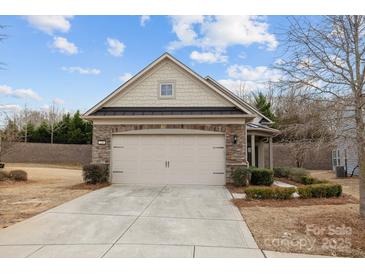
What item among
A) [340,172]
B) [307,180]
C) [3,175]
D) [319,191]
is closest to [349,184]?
[307,180]

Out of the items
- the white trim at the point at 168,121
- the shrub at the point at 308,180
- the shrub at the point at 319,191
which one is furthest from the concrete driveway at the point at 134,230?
the shrub at the point at 308,180

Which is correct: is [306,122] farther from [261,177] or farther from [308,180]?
[308,180]

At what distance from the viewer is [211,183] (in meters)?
12.6

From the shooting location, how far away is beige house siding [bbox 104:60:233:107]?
43.1 feet

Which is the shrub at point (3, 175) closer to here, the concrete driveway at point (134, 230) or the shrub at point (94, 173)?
the shrub at point (94, 173)

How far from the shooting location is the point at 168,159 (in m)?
12.7

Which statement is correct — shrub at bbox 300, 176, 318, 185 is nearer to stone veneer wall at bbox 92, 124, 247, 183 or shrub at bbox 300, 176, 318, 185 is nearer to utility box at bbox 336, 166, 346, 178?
stone veneer wall at bbox 92, 124, 247, 183

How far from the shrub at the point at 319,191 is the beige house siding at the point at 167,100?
551 cm

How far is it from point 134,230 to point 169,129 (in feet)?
23.7

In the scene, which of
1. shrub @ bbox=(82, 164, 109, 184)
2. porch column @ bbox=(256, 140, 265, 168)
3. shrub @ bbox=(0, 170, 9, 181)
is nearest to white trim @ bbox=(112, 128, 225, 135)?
shrub @ bbox=(82, 164, 109, 184)

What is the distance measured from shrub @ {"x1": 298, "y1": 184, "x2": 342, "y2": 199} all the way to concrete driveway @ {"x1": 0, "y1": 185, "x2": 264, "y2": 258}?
2.80 meters

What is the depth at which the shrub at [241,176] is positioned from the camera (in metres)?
11.7

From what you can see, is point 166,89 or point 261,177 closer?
point 261,177

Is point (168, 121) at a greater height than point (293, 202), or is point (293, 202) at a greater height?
point (168, 121)
